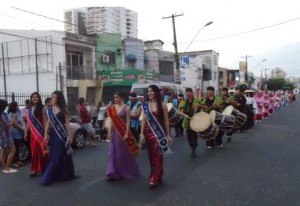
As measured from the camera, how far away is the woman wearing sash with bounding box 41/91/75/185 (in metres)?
7.21

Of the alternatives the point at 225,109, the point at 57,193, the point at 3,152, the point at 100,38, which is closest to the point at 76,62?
the point at 100,38

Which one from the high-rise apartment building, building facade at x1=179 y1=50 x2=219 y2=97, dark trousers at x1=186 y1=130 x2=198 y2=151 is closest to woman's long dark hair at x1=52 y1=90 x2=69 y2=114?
dark trousers at x1=186 y1=130 x2=198 y2=151

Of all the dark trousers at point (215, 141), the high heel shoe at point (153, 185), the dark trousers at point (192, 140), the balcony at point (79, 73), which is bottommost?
the high heel shoe at point (153, 185)

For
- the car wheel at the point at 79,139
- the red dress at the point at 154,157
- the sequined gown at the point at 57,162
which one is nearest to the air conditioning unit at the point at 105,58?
the car wheel at the point at 79,139

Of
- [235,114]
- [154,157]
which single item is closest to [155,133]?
[154,157]

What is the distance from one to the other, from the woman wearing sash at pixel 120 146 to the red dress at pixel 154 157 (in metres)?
0.56

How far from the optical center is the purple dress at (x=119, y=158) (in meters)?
7.26

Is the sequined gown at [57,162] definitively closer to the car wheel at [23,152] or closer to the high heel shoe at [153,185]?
the high heel shoe at [153,185]

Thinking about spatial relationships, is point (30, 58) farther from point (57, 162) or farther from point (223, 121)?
point (57, 162)

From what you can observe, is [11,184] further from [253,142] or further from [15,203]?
[253,142]

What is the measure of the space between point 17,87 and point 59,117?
76.3 ft

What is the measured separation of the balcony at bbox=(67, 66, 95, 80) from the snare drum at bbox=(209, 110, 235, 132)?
19.3 meters

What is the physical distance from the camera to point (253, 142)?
12055mm

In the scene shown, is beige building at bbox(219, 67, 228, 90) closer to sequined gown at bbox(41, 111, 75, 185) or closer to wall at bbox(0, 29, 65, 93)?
wall at bbox(0, 29, 65, 93)
